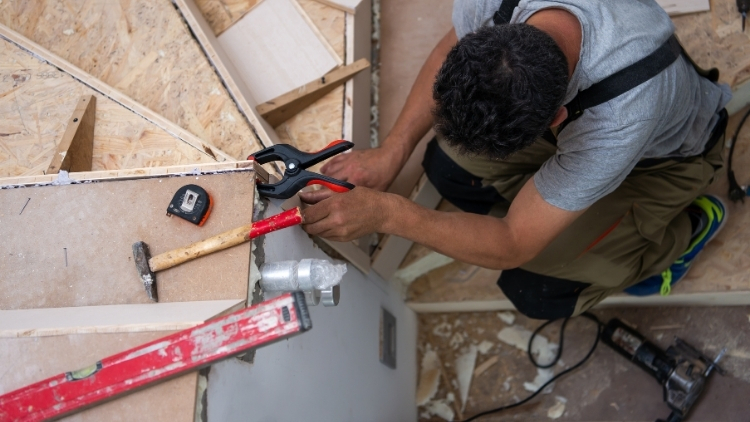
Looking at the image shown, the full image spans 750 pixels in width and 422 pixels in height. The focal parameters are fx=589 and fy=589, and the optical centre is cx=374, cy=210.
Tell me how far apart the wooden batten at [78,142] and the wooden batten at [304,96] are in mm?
543

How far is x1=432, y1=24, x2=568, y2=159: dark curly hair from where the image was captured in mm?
1166

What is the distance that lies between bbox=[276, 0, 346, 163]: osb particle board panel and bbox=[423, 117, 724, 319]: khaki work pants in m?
0.42

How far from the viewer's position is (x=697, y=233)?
→ 2.07 m

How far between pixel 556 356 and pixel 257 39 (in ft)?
5.81

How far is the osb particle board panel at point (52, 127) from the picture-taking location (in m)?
1.68

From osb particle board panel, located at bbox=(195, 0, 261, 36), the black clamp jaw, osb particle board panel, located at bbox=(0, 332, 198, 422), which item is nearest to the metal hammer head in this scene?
osb particle board panel, located at bbox=(0, 332, 198, 422)

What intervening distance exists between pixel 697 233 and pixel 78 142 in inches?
80.1

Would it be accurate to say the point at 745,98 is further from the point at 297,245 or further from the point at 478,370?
the point at 297,245

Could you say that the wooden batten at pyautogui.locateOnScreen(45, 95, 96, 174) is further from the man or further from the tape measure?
the man

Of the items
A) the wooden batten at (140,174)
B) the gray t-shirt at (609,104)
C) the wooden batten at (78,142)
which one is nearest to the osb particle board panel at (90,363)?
the wooden batten at (140,174)

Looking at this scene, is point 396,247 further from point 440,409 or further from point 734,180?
point 734,180

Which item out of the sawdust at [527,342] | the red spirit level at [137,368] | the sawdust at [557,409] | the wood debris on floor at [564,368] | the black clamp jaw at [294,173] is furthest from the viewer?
the sawdust at [527,342]

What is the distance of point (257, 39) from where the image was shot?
7.22 ft

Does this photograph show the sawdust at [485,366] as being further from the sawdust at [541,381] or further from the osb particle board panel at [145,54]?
the osb particle board panel at [145,54]
